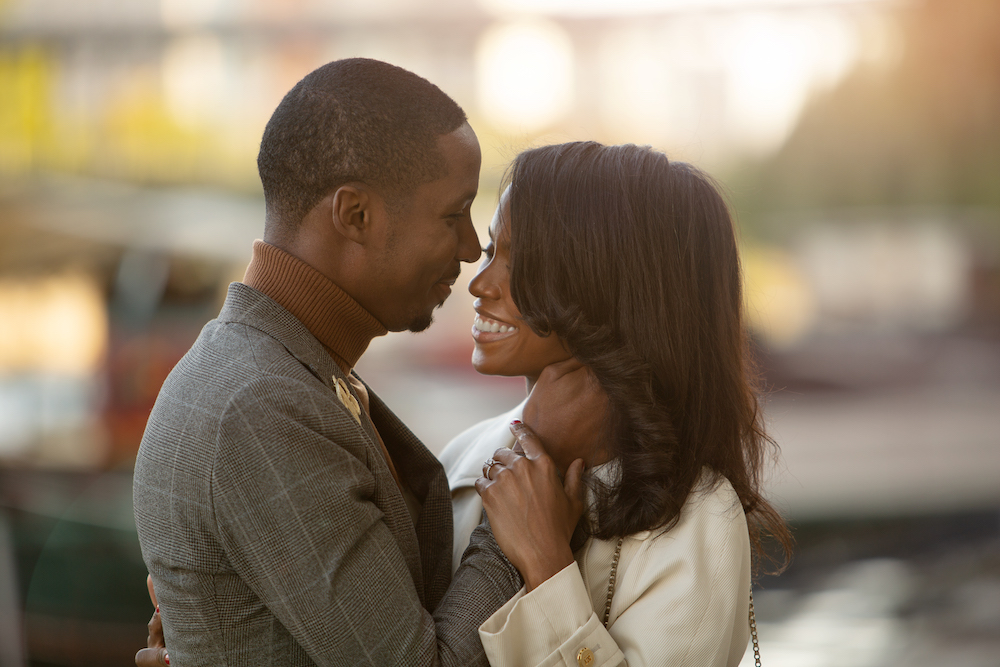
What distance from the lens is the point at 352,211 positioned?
1378mm

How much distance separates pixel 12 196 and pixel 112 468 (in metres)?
1.60

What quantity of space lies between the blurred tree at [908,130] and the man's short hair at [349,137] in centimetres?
387

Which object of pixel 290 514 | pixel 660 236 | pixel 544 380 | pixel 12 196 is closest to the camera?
pixel 290 514

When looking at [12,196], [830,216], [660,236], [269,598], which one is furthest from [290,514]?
[830,216]

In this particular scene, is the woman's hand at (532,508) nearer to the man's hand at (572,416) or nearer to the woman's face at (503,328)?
the man's hand at (572,416)

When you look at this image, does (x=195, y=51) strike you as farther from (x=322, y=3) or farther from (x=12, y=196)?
(x=12, y=196)

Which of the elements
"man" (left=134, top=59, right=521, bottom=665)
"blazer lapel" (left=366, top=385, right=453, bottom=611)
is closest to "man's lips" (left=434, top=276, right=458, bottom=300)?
"man" (left=134, top=59, right=521, bottom=665)

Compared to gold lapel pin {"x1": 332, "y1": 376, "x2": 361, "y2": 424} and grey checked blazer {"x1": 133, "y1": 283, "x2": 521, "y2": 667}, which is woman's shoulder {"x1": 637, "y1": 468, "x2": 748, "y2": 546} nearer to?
grey checked blazer {"x1": 133, "y1": 283, "x2": 521, "y2": 667}

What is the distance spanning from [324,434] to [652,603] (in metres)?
0.62

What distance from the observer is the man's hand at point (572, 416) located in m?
1.57

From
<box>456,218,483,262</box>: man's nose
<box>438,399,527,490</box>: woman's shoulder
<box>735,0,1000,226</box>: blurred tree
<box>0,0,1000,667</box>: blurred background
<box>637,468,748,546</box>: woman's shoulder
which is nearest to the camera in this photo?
<box>637,468,748,546</box>: woman's shoulder

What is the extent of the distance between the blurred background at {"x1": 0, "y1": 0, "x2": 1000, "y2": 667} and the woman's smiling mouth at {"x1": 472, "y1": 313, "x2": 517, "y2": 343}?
9.57ft

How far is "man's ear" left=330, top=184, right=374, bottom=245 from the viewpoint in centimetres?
136

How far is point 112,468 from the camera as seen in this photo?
163 inches
